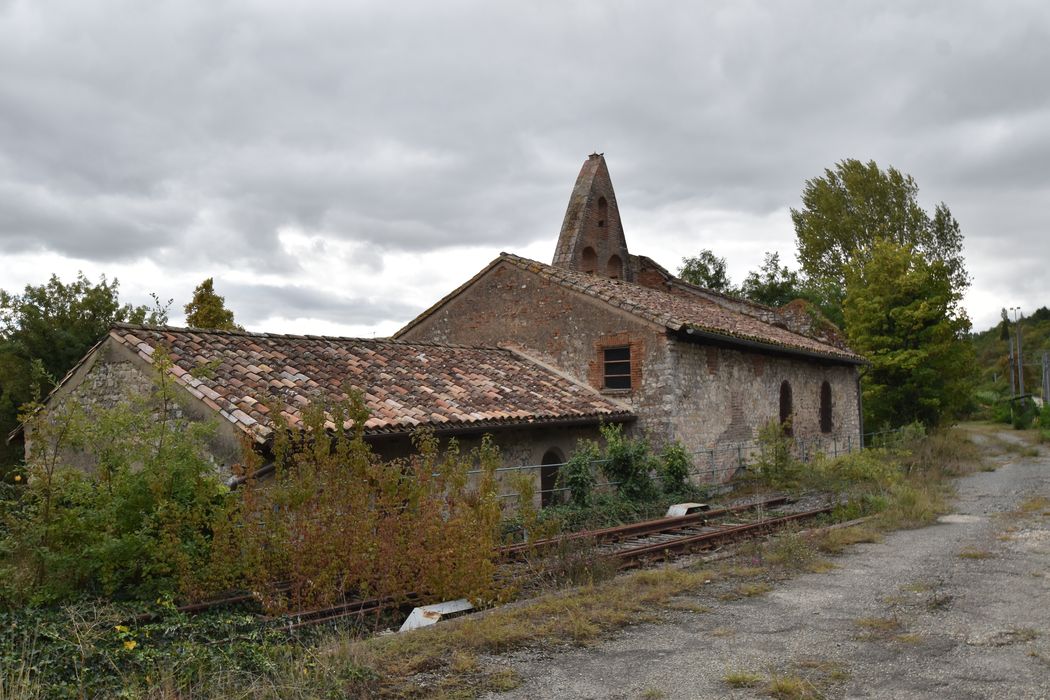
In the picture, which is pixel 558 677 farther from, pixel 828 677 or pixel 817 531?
pixel 817 531

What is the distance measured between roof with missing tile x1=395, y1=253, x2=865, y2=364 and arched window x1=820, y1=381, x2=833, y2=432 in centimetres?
96

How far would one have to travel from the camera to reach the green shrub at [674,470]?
602 inches

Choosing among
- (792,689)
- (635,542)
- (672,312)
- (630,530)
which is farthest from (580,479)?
(792,689)

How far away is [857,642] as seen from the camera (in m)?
6.59

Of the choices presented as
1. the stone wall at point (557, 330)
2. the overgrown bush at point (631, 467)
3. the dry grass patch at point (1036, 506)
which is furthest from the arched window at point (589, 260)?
the dry grass patch at point (1036, 506)

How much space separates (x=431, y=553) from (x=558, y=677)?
91.5 inches

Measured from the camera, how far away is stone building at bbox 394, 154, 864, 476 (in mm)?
16312

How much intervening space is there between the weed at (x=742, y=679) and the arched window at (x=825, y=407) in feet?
60.9

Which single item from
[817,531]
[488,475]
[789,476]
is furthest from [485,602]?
[789,476]

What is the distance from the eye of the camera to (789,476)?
690 inches

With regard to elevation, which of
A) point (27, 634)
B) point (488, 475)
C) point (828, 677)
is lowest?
point (828, 677)

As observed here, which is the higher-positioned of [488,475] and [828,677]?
[488,475]

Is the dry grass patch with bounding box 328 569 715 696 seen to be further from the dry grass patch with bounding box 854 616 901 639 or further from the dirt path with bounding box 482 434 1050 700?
the dry grass patch with bounding box 854 616 901 639

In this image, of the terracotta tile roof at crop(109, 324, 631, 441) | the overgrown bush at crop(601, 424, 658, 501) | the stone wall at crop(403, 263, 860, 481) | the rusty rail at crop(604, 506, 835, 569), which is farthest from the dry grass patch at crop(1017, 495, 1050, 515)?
the terracotta tile roof at crop(109, 324, 631, 441)
